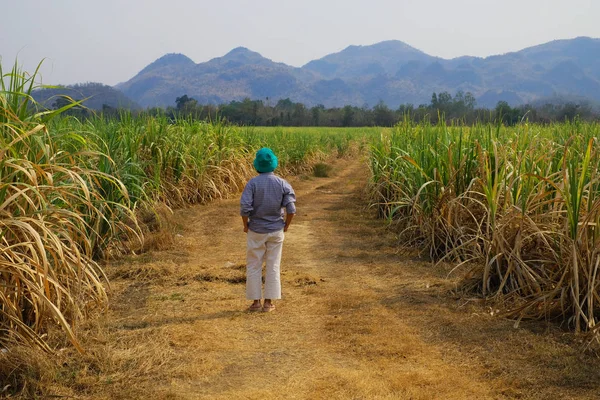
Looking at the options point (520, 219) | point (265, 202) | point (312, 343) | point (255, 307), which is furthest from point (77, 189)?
point (520, 219)

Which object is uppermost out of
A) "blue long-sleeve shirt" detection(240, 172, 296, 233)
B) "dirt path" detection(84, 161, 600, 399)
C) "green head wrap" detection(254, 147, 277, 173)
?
"green head wrap" detection(254, 147, 277, 173)

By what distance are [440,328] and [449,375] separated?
32.8 inches

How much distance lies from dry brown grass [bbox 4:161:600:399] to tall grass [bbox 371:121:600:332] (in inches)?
11.2

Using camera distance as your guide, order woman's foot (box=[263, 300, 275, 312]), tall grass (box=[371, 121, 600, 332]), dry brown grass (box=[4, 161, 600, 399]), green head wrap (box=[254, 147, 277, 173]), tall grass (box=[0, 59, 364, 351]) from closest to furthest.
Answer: dry brown grass (box=[4, 161, 600, 399]), tall grass (box=[0, 59, 364, 351]), tall grass (box=[371, 121, 600, 332]), woman's foot (box=[263, 300, 275, 312]), green head wrap (box=[254, 147, 277, 173])

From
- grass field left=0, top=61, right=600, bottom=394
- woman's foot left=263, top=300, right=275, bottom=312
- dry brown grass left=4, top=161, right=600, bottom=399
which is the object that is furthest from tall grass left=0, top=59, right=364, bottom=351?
woman's foot left=263, top=300, right=275, bottom=312

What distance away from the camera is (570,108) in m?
17.2

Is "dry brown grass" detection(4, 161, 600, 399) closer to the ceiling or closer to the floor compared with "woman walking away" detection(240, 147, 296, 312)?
closer to the floor

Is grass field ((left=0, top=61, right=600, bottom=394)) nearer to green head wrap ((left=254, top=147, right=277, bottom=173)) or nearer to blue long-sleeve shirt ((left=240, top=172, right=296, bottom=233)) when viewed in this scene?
blue long-sleeve shirt ((left=240, top=172, right=296, bottom=233))

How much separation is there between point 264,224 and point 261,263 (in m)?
0.33

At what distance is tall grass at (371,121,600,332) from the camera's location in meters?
3.95

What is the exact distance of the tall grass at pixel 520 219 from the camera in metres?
3.95

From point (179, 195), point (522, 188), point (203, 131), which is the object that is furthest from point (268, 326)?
point (203, 131)

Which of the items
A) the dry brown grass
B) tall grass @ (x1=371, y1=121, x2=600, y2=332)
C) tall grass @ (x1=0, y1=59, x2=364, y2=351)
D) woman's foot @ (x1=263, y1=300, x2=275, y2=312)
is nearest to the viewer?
the dry brown grass

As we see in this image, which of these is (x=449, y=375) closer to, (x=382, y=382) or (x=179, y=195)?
(x=382, y=382)
